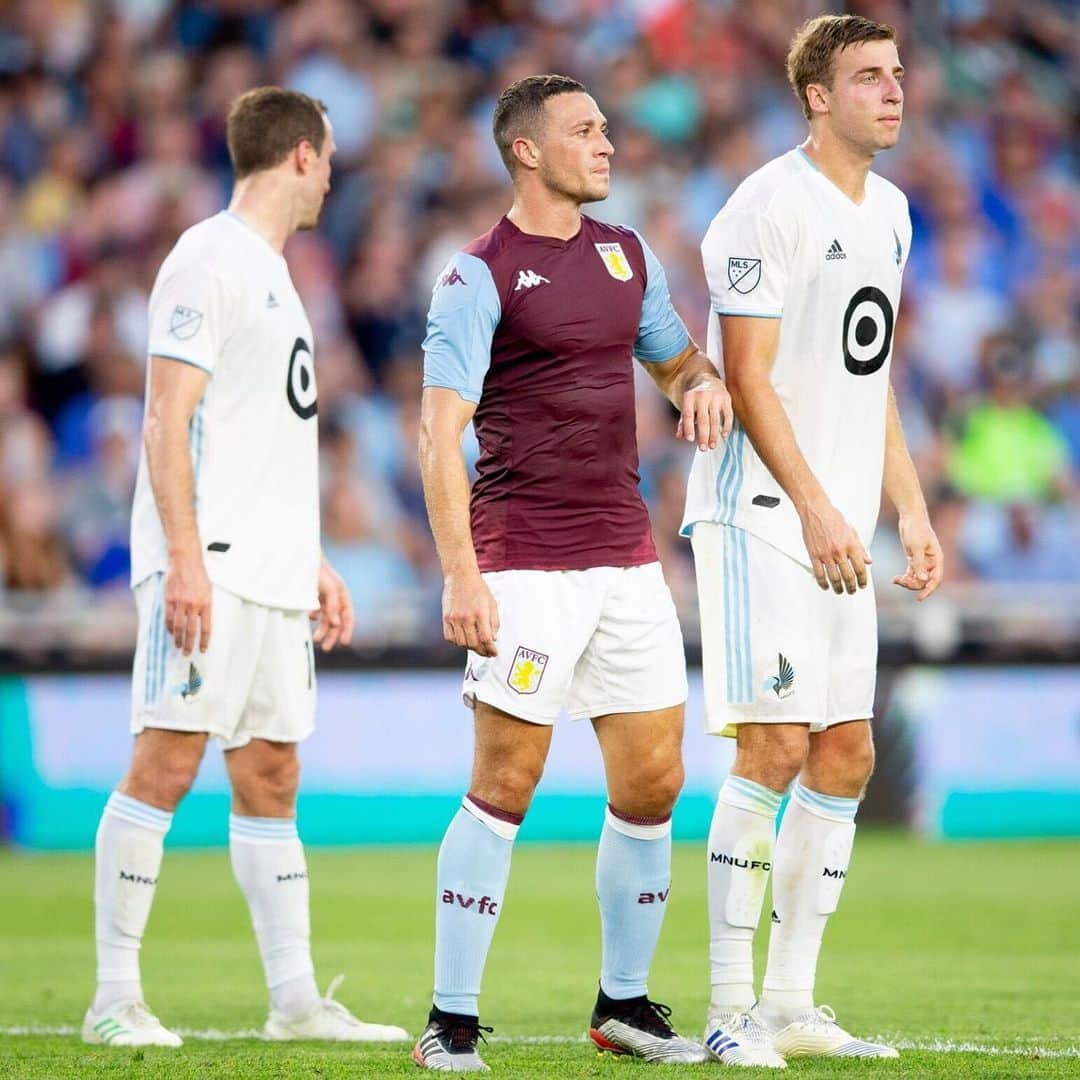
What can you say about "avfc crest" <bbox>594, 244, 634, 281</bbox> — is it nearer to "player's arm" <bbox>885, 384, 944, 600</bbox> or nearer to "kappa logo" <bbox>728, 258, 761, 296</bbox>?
"kappa logo" <bbox>728, 258, 761, 296</bbox>

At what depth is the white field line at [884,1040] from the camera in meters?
5.45

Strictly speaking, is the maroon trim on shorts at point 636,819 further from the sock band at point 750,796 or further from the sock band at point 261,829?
the sock band at point 261,829

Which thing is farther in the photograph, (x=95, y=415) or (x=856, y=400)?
(x=95, y=415)

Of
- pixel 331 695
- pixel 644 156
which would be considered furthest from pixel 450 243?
pixel 331 695

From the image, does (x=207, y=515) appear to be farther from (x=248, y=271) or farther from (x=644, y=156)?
(x=644, y=156)

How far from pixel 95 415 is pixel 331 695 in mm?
3259

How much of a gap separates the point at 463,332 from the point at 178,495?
3.76ft

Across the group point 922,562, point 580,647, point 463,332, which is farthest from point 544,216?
point 922,562

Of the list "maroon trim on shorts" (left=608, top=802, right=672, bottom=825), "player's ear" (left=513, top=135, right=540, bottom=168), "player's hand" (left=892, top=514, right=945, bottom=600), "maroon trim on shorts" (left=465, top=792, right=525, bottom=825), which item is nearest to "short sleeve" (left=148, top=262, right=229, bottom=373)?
"player's ear" (left=513, top=135, right=540, bottom=168)

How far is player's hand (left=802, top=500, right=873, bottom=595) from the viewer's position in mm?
5340

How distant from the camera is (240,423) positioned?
20.3 ft

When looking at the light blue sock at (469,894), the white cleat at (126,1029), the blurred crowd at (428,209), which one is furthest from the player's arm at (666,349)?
the blurred crowd at (428,209)

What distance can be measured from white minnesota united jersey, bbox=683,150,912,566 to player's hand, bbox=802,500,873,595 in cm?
19

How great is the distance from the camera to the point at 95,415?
1447 cm
